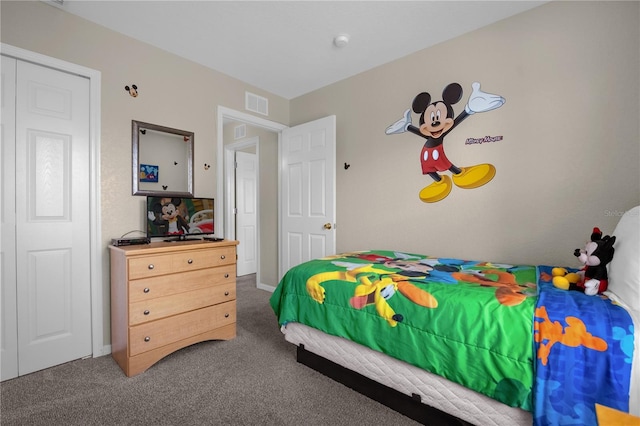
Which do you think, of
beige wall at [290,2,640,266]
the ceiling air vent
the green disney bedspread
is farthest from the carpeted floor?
the ceiling air vent

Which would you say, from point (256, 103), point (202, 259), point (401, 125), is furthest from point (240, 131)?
point (202, 259)

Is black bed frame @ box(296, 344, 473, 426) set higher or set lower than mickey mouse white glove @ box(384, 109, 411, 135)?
lower

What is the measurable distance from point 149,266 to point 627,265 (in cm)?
270

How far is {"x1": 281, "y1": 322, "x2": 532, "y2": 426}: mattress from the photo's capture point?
131 cm

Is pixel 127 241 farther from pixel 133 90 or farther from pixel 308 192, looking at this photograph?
pixel 308 192

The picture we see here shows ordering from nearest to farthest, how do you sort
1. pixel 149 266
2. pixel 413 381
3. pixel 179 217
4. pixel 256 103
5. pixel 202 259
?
1. pixel 413 381
2. pixel 149 266
3. pixel 202 259
4. pixel 179 217
5. pixel 256 103

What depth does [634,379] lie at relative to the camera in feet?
3.43

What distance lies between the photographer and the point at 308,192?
3.59 meters

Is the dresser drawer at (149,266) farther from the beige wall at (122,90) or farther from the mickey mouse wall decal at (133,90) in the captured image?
the mickey mouse wall decal at (133,90)

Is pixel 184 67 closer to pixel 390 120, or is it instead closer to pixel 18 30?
pixel 18 30

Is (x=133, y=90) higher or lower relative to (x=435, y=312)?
higher

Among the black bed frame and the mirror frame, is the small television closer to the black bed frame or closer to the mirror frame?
the mirror frame

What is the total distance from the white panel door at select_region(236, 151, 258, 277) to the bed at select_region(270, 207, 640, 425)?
10.2 ft

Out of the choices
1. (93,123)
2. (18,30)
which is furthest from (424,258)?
(18,30)
